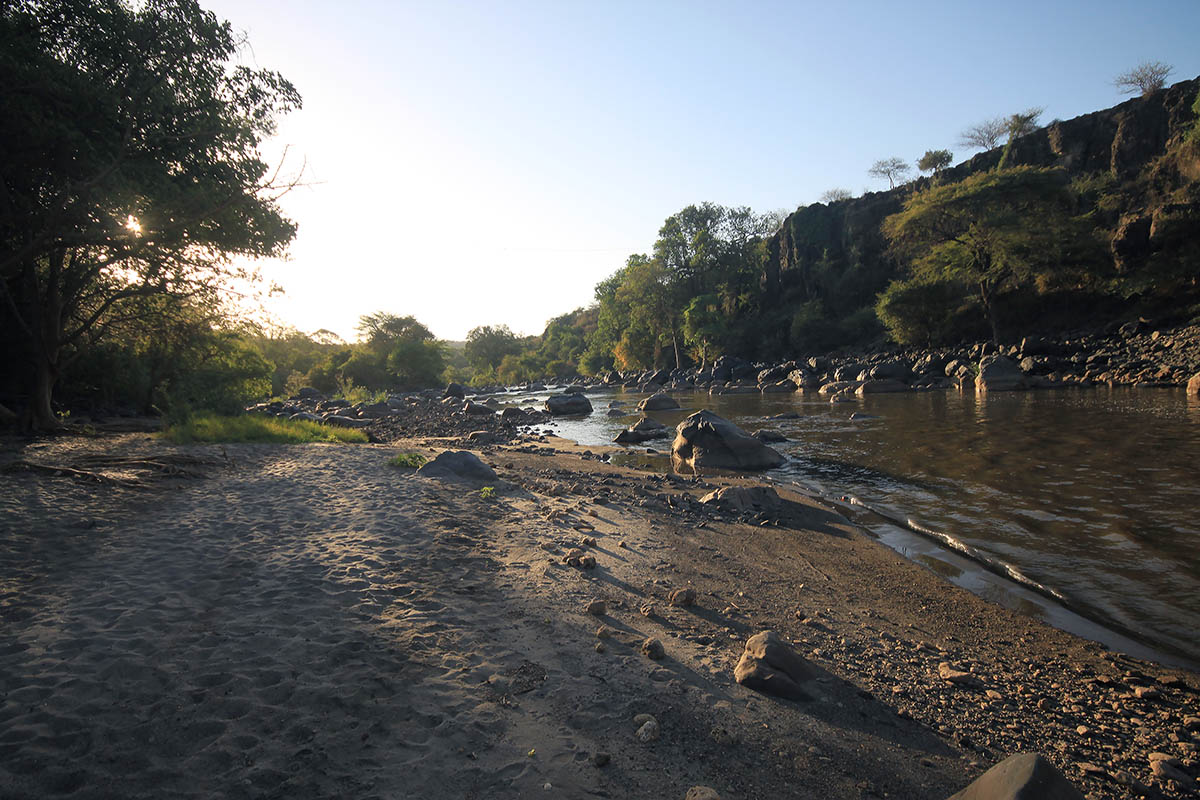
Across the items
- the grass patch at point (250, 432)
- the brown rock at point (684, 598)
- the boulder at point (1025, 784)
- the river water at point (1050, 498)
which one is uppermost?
the grass patch at point (250, 432)

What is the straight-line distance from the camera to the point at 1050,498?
282 inches

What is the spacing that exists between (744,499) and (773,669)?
471 cm

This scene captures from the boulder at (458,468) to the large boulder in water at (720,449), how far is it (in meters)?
4.47

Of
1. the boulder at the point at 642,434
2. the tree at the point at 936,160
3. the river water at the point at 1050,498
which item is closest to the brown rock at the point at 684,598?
the river water at the point at 1050,498

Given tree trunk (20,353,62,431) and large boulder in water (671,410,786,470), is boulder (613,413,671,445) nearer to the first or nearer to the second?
large boulder in water (671,410,786,470)

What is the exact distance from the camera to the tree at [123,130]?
7582 millimetres

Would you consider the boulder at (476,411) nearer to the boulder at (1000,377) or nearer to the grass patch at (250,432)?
the grass patch at (250,432)

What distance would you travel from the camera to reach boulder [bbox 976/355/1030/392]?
22.1 meters

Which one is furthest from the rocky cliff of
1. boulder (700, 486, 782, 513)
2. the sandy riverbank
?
the sandy riverbank

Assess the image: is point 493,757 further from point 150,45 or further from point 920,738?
point 150,45

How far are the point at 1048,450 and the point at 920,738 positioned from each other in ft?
32.5

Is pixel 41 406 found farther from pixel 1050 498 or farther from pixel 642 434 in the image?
pixel 1050 498

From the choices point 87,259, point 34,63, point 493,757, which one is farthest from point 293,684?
point 87,259

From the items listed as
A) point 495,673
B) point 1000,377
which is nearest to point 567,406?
point 1000,377
